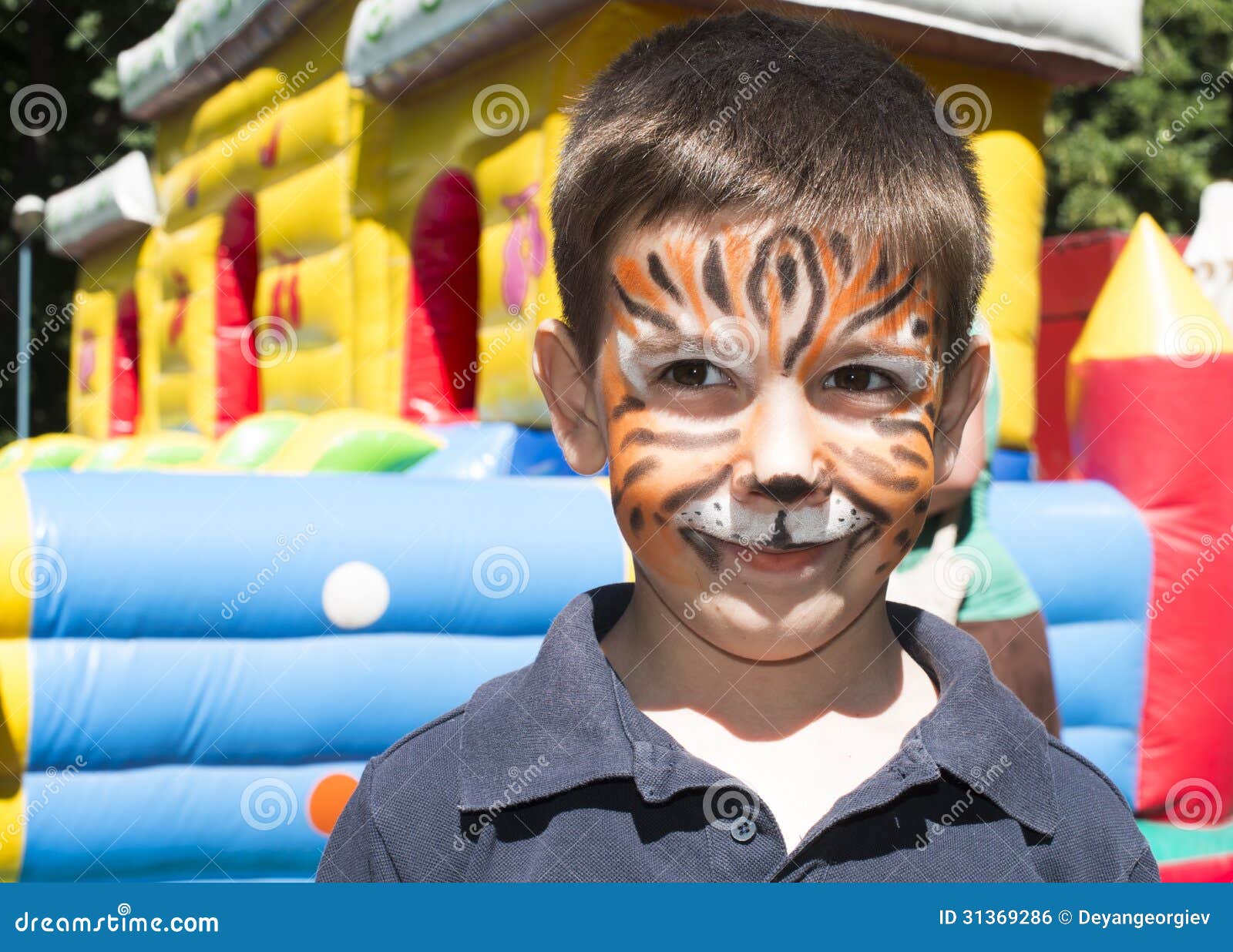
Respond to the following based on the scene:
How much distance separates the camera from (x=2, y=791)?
2498 millimetres

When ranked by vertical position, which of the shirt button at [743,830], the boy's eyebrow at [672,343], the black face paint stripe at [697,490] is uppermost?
the boy's eyebrow at [672,343]

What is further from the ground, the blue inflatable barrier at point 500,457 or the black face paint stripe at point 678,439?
the black face paint stripe at point 678,439

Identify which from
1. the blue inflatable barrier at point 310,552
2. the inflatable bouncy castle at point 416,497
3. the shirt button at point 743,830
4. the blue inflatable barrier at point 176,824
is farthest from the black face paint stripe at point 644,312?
the blue inflatable barrier at point 176,824

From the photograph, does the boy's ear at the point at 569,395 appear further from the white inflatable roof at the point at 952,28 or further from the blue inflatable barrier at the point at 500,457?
the white inflatable roof at the point at 952,28

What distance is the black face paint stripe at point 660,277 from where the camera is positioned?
3.76 ft

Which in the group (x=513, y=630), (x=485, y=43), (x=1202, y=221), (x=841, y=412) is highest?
(x=485, y=43)

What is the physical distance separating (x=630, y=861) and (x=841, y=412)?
1.47ft

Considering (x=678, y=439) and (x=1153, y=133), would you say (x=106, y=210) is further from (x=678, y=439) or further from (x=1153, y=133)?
(x=1153, y=133)

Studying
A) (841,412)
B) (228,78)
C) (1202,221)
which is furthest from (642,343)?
(228,78)

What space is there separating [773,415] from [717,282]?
135mm

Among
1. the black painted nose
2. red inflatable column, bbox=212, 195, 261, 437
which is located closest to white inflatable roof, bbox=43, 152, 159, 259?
red inflatable column, bbox=212, 195, 261, 437

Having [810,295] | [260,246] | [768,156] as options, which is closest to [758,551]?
[810,295]

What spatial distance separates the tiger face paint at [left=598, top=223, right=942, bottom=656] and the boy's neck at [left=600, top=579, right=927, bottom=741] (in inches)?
3.1

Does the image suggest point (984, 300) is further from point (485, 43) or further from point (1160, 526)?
point (485, 43)
